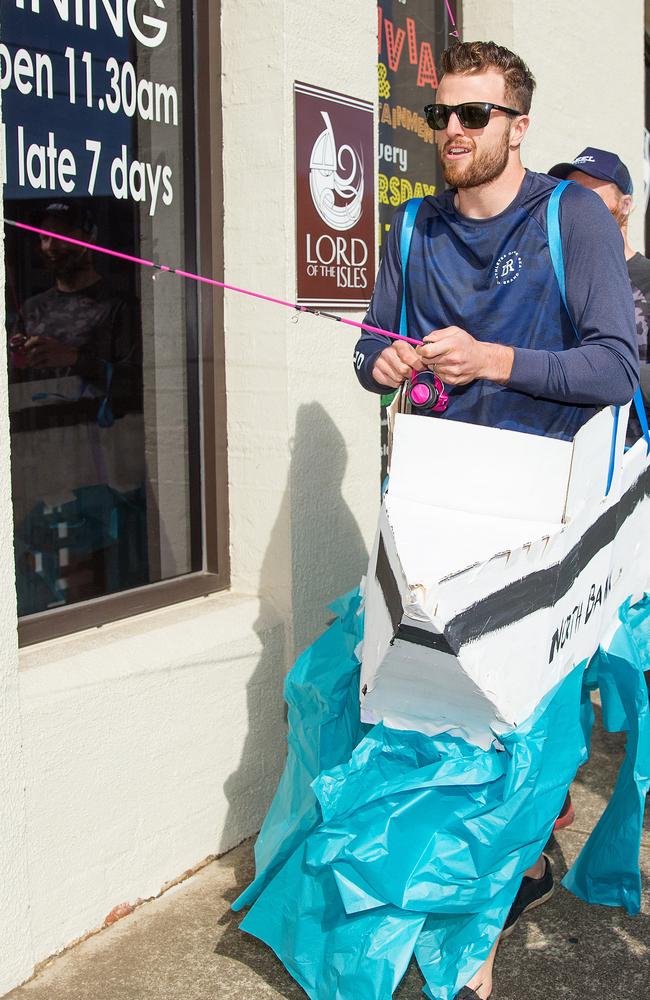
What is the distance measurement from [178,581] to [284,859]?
1.10 meters

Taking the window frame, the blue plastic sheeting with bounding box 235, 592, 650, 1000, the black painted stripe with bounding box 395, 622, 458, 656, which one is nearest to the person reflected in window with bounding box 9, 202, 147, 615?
the window frame

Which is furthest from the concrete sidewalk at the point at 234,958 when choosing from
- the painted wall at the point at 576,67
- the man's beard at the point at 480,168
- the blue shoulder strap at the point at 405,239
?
the painted wall at the point at 576,67

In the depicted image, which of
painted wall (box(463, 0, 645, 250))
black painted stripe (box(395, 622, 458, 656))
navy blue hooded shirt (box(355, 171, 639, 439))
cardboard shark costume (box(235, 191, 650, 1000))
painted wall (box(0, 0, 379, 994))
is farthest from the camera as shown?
painted wall (box(463, 0, 645, 250))

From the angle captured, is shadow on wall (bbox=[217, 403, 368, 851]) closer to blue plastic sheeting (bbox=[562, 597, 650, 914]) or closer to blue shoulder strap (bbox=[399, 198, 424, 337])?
blue shoulder strap (bbox=[399, 198, 424, 337])

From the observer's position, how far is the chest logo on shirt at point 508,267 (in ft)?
8.34

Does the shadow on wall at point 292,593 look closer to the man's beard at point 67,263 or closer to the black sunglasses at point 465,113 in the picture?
the man's beard at point 67,263

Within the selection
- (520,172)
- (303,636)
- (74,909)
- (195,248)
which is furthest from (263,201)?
(74,909)

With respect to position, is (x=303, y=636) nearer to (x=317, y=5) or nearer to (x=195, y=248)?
(x=195, y=248)

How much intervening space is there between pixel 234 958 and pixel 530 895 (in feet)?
2.66

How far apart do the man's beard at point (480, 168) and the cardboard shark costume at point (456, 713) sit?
0.27m

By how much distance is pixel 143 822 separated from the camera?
3.15 m

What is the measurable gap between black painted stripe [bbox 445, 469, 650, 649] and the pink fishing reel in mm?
433

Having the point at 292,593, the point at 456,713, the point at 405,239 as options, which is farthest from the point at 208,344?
the point at 456,713

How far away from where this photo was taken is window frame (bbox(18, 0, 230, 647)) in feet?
11.5
